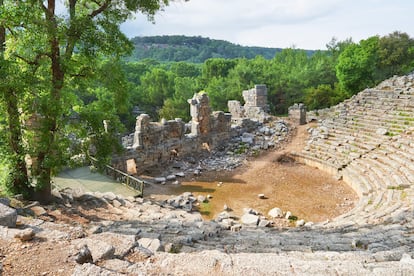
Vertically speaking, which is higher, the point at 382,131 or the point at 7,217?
the point at 382,131

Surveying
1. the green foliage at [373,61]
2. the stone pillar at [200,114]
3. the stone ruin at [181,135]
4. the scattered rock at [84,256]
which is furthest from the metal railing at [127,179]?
the green foliage at [373,61]

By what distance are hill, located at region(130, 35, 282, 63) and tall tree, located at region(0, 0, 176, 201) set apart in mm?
78327

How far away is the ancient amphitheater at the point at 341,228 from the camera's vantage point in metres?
4.25

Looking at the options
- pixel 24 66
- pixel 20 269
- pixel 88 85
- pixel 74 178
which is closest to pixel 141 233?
pixel 20 269

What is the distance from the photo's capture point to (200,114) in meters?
18.5

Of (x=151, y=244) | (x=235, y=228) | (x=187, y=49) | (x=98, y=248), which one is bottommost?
(x=235, y=228)

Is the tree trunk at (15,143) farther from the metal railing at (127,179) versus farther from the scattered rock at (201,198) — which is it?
the scattered rock at (201,198)

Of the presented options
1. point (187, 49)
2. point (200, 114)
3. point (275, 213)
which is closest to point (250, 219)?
point (275, 213)

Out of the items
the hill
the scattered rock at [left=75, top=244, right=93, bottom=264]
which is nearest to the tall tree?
the scattered rock at [left=75, top=244, right=93, bottom=264]

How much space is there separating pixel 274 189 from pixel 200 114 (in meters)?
6.38

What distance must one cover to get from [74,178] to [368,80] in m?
25.5

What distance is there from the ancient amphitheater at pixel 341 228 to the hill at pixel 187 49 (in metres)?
71.9

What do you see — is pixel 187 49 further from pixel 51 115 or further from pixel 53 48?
pixel 51 115

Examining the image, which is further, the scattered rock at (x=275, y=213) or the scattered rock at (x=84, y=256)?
the scattered rock at (x=275, y=213)
